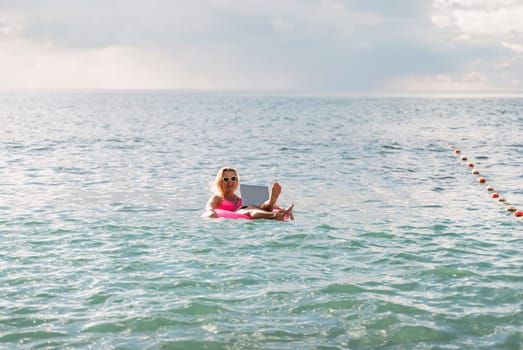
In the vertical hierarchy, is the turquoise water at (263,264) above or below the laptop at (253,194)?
below

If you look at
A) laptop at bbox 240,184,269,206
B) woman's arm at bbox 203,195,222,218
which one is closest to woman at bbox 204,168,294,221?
woman's arm at bbox 203,195,222,218

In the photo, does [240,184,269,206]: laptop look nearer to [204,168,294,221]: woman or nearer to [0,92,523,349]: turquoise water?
[204,168,294,221]: woman

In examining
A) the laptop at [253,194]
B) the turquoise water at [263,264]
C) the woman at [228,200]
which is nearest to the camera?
the turquoise water at [263,264]

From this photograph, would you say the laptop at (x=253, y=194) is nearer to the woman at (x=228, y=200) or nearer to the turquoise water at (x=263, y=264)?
the woman at (x=228, y=200)

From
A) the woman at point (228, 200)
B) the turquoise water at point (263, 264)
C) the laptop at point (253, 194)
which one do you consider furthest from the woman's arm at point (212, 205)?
the laptop at point (253, 194)

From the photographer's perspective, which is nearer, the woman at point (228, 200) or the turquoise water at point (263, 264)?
the turquoise water at point (263, 264)

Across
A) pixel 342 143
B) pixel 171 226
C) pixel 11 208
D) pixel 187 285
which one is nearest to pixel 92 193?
pixel 11 208

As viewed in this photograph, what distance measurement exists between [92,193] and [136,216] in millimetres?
4162

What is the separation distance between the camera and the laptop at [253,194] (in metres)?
15.6

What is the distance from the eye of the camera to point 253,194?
15703 millimetres

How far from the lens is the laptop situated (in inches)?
614

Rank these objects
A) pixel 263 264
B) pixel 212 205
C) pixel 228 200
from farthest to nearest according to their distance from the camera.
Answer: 1. pixel 228 200
2. pixel 212 205
3. pixel 263 264

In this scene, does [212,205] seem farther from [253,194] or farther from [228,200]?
[253,194]

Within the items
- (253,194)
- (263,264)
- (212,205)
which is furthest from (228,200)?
(263,264)
